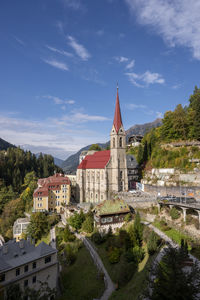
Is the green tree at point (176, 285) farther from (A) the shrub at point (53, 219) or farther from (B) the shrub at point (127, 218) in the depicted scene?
(A) the shrub at point (53, 219)

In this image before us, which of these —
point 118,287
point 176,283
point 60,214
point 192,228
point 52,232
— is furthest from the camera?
point 60,214

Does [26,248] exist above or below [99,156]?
below

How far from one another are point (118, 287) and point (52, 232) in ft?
94.3

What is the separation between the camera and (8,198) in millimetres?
75500

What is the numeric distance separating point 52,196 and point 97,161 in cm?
1828

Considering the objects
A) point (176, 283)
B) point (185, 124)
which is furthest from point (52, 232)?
point (185, 124)

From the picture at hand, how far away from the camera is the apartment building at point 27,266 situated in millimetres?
Result: 26766

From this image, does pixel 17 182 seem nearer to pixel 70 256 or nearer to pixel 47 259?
pixel 70 256

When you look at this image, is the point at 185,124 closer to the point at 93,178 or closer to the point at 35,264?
the point at 93,178

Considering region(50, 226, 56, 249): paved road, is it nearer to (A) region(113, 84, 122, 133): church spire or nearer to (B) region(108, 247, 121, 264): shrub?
(B) region(108, 247, 121, 264): shrub

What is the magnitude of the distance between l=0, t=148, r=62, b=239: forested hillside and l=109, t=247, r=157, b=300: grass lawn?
42448 millimetres

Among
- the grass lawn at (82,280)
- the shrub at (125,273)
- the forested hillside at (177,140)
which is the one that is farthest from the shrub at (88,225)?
the forested hillside at (177,140)

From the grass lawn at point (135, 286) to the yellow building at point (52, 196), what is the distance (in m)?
38.8

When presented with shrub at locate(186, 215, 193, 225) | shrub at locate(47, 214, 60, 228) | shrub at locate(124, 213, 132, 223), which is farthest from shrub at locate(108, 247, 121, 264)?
shrub at locate(47, 214, 60, 228)
